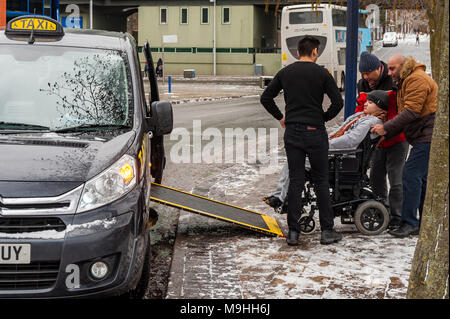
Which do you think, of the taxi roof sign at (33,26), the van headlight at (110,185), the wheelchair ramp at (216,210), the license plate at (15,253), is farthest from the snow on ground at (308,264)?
the taxi roof sign at (33,26)

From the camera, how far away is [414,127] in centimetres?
691

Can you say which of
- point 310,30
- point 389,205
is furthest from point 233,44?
point 389,205

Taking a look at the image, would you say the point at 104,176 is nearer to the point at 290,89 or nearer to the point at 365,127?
the point at 290,89

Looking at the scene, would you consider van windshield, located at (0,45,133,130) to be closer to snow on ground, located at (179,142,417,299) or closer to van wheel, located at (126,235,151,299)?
van wheel, located at (126,235,151,299)

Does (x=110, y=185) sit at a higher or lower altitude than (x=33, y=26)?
lower

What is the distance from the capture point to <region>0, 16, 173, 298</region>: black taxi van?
4.24 metres

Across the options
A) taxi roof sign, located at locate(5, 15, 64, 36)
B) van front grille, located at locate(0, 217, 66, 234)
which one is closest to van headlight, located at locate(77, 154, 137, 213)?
van front grille, located at locate(0, 217, 66, 234)

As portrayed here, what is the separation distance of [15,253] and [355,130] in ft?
12.4

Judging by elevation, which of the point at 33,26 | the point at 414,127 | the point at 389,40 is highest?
A: the point at 389,40

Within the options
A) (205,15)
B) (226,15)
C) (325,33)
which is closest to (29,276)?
(325,33)

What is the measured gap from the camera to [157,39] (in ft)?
204

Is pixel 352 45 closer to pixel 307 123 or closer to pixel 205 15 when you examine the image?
pixel 307 123

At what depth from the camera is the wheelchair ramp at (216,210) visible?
683 cm

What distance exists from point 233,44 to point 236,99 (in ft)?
97.7
